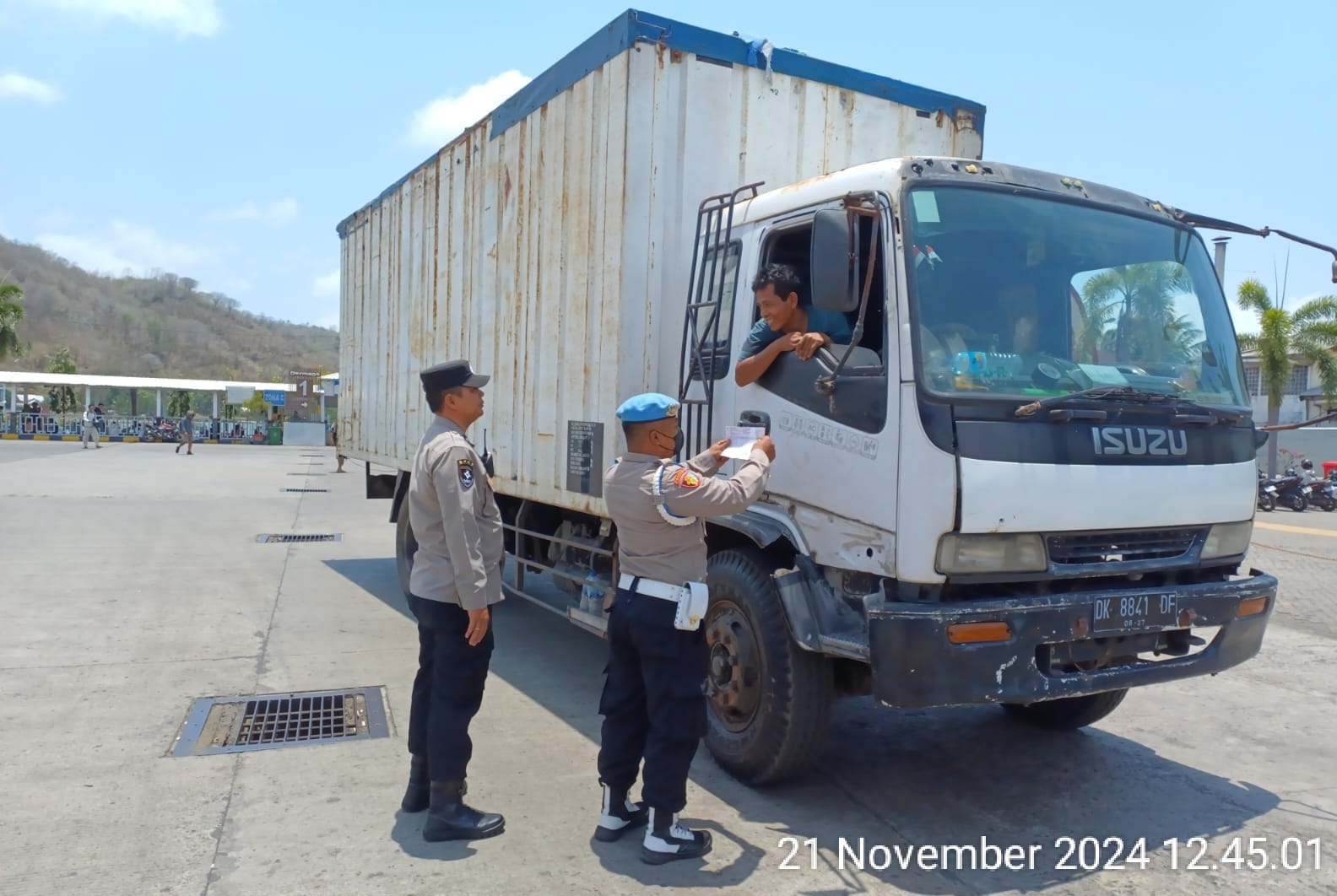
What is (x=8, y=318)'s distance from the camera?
43344mm

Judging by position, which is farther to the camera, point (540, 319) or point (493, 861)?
point (540, 319)

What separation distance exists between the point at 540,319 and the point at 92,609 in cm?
478

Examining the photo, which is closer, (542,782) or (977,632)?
(977,632)

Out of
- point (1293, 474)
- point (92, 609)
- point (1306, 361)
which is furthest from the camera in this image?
point (1306, 361)

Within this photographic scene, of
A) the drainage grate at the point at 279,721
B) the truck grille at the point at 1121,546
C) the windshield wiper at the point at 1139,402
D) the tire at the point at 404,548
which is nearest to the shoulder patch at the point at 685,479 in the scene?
the windshield wiper at the point at 1139,402

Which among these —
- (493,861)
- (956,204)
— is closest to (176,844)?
(493,861)

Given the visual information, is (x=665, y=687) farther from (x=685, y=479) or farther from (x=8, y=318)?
(x=8, y=318)

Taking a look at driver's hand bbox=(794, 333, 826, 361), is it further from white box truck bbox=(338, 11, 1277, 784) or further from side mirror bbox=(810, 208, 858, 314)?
side mirror bbox=(810, 208, 858, 314)

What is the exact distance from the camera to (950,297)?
12.8ft

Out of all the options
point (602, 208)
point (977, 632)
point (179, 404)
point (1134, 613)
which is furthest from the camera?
point (179, 404)

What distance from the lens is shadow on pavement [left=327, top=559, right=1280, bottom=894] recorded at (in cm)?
380

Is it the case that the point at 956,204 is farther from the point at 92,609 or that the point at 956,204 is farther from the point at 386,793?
the point at 92,609

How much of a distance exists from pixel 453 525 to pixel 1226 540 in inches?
129

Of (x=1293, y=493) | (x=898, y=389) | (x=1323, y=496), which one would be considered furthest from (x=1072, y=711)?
(x=1323, y=496)
